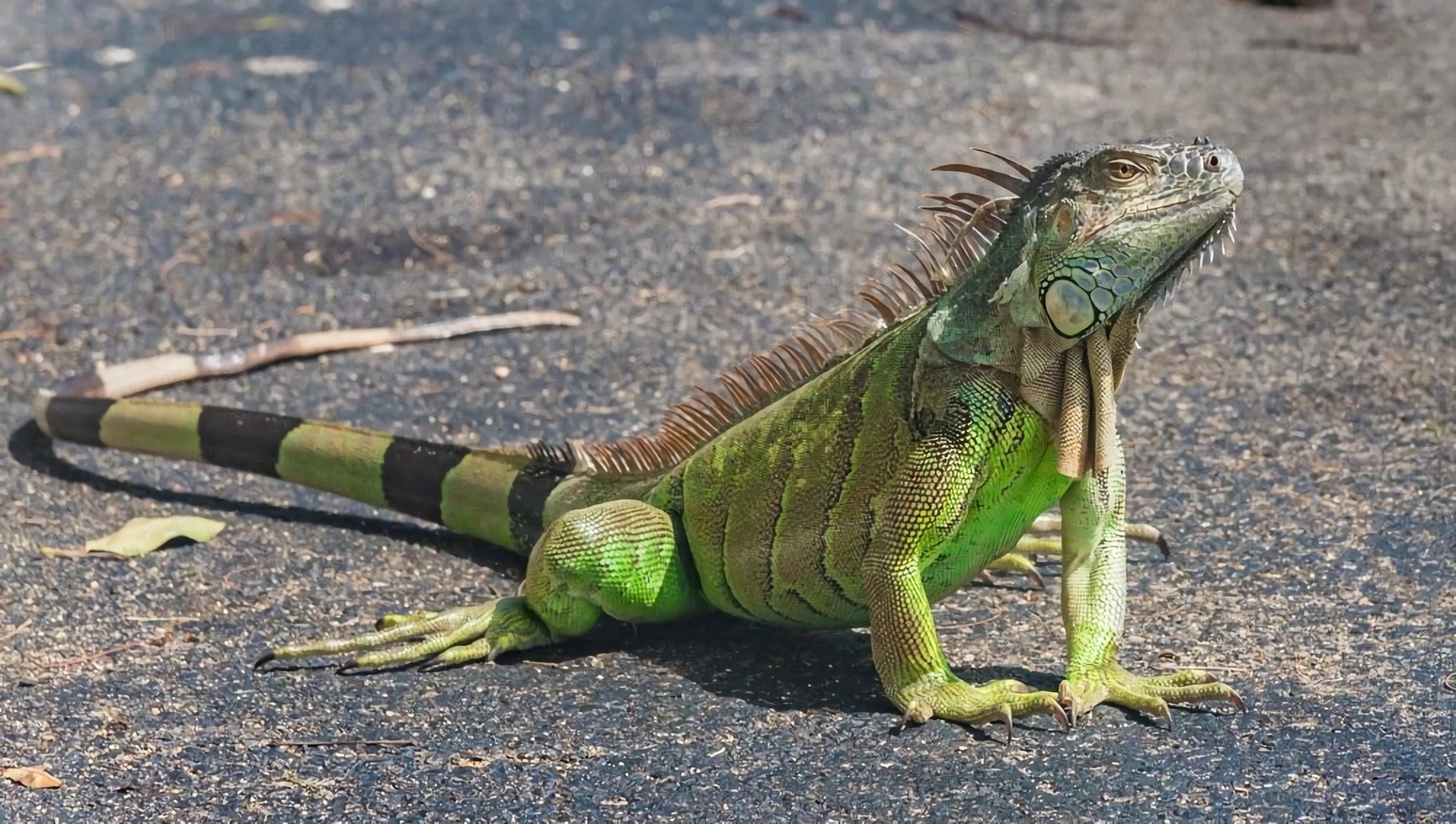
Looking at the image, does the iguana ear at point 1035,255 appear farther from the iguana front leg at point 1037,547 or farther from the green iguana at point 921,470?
the iguana front leg at point 1037,547

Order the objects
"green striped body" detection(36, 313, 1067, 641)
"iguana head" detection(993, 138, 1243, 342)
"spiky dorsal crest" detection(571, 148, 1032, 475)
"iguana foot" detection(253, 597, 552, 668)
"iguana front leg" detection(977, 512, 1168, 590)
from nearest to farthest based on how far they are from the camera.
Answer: "iguana head" detection(993, 138, 1243, 342), "green striped body" detection(36, 313, 1067, 641), "spiky dorsal crest" detection(571, 148, 1032, 475), "iguana foot" detection(253, 597, 552, 668), "iguana front leg" detection(977, 512, 1168, 590)

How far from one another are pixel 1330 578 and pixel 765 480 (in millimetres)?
1833

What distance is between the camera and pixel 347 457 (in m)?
5.70

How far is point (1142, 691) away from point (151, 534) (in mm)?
3345

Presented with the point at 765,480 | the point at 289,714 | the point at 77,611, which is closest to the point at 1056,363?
the point at 765,480

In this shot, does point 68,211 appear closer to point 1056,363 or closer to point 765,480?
point 765,480

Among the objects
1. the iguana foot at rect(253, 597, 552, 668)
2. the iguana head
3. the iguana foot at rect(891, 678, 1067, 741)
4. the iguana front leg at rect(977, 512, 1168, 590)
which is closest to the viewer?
the iguana head

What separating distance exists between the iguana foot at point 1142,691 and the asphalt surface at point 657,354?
5cm

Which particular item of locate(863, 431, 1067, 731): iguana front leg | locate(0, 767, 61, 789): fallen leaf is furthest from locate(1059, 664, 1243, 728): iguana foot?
locate(0, 767, 61, 789): fallen leaf

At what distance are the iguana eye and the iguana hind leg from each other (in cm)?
172

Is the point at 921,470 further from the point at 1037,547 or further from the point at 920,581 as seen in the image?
the point at 1037,547

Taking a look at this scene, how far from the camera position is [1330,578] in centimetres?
508

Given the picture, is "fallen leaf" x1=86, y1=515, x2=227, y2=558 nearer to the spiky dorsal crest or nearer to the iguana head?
the spiky dorsal crest

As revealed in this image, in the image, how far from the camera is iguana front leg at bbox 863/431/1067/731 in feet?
13.6
